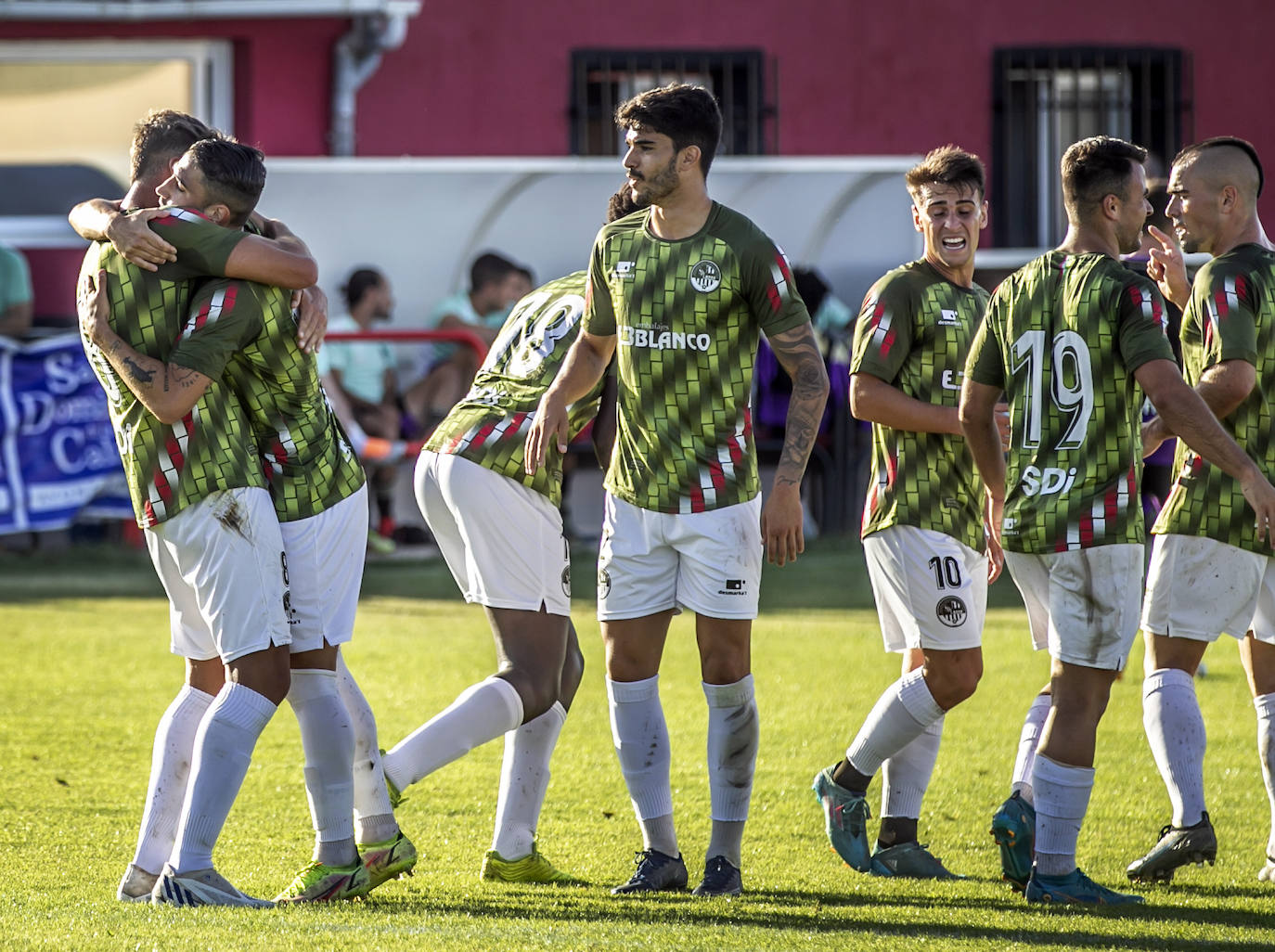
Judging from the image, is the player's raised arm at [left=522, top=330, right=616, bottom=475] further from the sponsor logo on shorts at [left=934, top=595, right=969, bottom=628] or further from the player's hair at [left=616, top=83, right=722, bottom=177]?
the sponsor logo on shorts at [left=934, top=595, right=969, bottom=628]

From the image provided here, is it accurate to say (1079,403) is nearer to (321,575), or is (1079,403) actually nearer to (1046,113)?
(321,575)

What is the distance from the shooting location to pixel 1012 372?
4.91m

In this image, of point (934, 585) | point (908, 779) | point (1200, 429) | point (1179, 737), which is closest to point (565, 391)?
point (934, 585)

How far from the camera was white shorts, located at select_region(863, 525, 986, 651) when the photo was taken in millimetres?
5266

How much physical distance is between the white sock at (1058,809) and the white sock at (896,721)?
1.69 ft

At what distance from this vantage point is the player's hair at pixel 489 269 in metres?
13.9

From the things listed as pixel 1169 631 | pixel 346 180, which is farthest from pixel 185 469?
pixel 346 180

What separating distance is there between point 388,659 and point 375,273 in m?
5.31

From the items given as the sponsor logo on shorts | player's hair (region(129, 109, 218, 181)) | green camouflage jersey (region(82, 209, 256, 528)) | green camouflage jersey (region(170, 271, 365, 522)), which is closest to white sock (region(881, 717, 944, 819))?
the sponsor logo on shorts

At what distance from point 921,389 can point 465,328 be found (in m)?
8.89

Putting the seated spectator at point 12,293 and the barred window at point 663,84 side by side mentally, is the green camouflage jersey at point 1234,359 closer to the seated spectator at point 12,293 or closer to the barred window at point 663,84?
the seated spectator at point 12,293

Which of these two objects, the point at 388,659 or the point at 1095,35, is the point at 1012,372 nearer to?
the point at 388,659

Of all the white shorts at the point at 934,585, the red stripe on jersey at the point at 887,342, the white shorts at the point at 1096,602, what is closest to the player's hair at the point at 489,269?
the red stripe on jersey at the point at 887,342

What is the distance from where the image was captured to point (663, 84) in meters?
17.0
